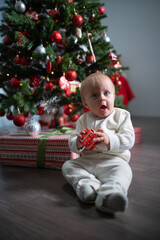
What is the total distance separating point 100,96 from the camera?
0.85 m

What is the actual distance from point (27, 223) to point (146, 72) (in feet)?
10.9

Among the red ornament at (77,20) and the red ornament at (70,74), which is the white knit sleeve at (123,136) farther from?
the red ornament at (77,20)

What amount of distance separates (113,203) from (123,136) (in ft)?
0.92

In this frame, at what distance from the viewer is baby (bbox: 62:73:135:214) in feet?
2.51

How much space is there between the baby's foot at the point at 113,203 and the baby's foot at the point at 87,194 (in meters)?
0.05

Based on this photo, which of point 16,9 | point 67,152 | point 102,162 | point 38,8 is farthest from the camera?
point 38,8

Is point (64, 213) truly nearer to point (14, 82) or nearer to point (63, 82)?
point (63, 82)

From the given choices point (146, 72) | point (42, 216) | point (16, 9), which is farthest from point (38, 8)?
point (146, 72)

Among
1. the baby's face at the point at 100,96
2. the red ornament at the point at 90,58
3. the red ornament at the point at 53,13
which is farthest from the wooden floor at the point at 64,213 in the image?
the red ornament at the point at 53,13

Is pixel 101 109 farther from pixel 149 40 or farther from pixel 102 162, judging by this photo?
pixel 149 40

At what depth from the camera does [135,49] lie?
364 centimetres

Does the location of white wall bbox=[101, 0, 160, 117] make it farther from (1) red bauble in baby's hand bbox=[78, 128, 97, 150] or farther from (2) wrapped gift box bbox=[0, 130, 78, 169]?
(1) red bauble in baby's hand bbox=[78, 128, 97, 150]

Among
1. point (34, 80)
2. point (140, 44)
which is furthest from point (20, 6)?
point (140, 44)

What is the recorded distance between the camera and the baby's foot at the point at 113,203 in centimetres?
61
